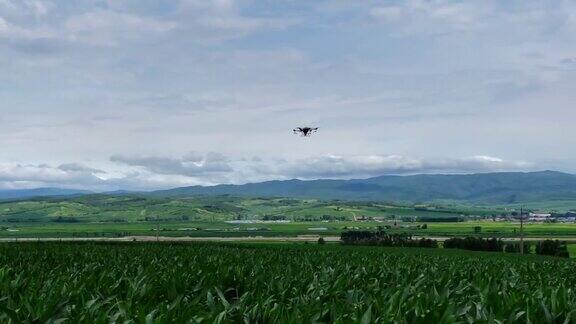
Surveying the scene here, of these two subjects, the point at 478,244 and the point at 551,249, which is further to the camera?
the point at 478,244

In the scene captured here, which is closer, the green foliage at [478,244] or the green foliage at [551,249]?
the green foliage at [551,249]

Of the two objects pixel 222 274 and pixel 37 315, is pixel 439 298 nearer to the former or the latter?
pixel 37 315

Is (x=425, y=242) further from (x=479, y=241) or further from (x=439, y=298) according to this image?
(x=439, y=298)

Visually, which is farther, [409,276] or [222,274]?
[409,276]

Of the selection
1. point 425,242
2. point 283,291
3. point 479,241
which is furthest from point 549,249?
point 283,291

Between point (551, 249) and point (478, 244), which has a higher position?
point (478, 244)

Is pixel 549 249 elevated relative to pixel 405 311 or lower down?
lower down

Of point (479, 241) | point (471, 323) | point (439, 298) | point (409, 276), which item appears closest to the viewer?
point (471, 323)

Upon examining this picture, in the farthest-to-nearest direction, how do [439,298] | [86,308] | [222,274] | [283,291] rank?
1. [222,274]
2. [283,291]
3. [439,298]
4. [86,308]

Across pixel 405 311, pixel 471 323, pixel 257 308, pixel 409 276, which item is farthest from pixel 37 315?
pixel 409 276

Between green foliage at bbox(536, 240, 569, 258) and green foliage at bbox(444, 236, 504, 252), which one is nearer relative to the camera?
green foliage at bbox(536, 240, 569, 258)
